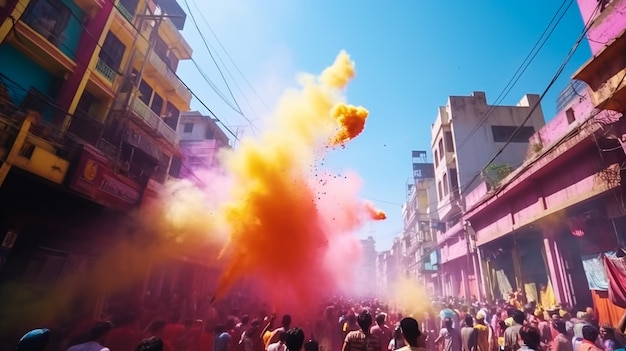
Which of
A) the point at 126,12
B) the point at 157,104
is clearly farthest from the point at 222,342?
the point at 157,104

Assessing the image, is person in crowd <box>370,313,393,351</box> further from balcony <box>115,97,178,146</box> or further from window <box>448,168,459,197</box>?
window <box>448,168,459,197</box>

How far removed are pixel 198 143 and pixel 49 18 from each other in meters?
14.7

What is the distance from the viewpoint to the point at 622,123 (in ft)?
26.4

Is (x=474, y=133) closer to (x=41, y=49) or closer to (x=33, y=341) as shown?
(x=41, y=49)

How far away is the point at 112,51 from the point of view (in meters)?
14.8

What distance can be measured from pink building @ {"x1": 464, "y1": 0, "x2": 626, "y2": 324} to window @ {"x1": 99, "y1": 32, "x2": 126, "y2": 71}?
18.1 meters

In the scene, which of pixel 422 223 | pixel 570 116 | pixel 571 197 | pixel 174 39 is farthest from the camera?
pixel 422 223

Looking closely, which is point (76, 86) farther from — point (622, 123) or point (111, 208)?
point (622, 123)

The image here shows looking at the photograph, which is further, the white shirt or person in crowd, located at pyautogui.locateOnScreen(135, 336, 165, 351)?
the white shirt

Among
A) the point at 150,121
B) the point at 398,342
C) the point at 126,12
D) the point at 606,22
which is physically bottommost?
the point at 398,342

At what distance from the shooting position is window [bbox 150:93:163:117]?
18469mm

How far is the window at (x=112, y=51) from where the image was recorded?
1429 centimetres

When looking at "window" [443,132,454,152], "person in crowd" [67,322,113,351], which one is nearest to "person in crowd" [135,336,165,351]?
"person in crowd" [67,322,113,351]

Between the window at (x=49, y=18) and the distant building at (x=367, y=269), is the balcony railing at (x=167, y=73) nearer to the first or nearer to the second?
the window at (x=49, y=18)
